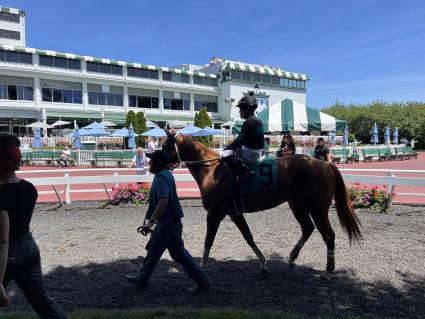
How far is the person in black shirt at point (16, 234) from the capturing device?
2660 mm

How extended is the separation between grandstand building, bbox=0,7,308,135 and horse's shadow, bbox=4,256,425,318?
4314 centimetres

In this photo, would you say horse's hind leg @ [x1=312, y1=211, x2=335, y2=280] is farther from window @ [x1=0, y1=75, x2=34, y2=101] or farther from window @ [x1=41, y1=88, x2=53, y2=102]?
window @ [x1=41, y1=88, x2=53, y2=102]

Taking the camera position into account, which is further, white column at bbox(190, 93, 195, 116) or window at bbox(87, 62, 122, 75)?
white column at bbox(190, 93, 195, 116)

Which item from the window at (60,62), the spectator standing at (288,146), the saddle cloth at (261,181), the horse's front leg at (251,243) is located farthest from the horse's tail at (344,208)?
the window at (60,62)

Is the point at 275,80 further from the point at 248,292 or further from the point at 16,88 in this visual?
the point at 248,292

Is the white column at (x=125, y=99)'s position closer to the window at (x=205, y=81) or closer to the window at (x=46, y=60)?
the window at (x=46, y=60)

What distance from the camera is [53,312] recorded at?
9.85 ft

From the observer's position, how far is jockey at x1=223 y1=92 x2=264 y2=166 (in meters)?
5.20

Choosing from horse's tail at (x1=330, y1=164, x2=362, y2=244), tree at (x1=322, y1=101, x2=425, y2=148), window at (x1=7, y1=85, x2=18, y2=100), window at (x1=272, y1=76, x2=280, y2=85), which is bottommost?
horse's tail at (x1=330, y1=164, x2=362, y2=244)

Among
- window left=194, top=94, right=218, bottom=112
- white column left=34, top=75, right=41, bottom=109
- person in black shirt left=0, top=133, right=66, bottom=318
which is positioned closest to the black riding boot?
person in black shirt left=0, top=133, right=66, bottom=318

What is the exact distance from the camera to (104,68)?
51.1m

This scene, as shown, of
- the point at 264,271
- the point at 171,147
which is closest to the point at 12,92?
the point at 171,147

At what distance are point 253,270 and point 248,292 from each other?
84cm

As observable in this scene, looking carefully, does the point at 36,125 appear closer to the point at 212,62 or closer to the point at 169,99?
the point at 169,99
